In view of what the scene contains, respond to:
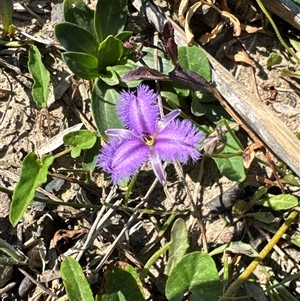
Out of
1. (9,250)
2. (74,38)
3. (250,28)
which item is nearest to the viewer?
(9,250)

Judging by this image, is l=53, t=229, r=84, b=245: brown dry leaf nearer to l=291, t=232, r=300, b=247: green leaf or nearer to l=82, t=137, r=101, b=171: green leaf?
l=82, t=137, r=101, b=171: green leaf

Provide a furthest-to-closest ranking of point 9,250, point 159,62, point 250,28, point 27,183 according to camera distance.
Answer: point 250,28, point 159,62, point 9,250, point 27,183

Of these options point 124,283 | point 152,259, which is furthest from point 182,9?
point 124,283

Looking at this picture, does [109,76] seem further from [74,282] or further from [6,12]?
[74,282]

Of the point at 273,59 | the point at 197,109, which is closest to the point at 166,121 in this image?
the point at 197,109

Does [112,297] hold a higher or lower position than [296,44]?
lower

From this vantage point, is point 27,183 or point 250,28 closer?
point 27,183

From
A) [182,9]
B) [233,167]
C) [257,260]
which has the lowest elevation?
[257,260]
